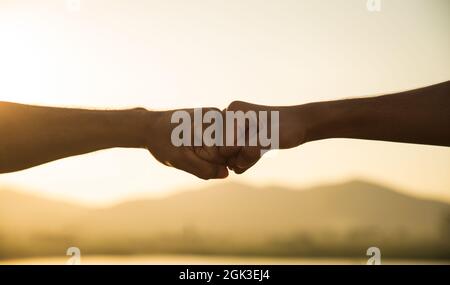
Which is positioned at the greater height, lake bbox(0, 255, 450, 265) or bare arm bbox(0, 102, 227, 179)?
bare arm bbox(0, 102, 227, 179)

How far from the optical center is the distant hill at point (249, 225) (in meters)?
2.03

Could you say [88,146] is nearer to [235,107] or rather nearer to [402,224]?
[235,107]

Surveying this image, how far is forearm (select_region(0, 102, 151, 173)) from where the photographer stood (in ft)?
4.50

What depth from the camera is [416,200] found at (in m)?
2.10

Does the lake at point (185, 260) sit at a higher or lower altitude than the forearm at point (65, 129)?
lower

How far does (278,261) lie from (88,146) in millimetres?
1031

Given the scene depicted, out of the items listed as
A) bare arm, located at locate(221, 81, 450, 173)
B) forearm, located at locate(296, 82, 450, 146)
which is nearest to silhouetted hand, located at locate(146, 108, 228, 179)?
bare arm, located at locate(221, 81, 450, 173)

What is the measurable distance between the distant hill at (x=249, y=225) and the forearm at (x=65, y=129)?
70 cm

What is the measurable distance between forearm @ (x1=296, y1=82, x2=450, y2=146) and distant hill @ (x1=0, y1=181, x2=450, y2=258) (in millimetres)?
715

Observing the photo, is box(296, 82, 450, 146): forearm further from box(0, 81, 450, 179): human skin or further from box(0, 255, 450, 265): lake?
box(0, 255, 450, 265): lake

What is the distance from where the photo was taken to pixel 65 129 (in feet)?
4.51

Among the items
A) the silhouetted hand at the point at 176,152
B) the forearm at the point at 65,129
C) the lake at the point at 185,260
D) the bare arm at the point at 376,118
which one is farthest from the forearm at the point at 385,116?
the lake at the point at 185,260

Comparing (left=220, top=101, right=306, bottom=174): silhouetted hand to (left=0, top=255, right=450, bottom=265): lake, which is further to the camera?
(left=0, top=255, right=450, bottom=265): lake

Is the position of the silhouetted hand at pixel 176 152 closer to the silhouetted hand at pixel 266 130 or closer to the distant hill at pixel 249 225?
the silhouetted hand at pixel 266 130
